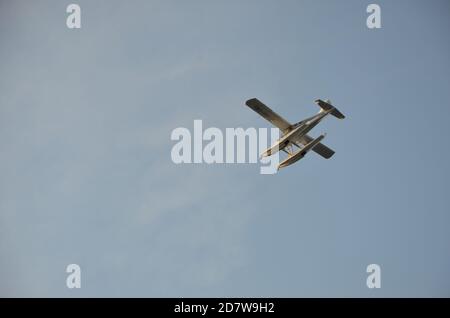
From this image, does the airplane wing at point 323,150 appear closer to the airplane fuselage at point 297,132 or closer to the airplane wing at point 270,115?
the airplane fuselage at point 297,132

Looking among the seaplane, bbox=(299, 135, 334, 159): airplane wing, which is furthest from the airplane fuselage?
bbox=(299, 135, 334, 159): airplane wing

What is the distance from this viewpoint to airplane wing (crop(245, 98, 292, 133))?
41.5 m

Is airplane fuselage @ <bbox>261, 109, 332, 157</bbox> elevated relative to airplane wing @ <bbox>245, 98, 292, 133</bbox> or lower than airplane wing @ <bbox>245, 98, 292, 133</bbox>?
lower

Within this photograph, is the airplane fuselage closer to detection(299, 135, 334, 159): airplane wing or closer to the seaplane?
the seaplane

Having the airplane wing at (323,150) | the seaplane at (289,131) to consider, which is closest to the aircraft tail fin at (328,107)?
the seaplane at (289,131)

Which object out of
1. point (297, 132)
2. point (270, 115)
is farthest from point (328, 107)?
point (270, 115)

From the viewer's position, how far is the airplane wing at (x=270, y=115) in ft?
136

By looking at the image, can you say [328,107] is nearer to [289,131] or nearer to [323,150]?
[289,131]

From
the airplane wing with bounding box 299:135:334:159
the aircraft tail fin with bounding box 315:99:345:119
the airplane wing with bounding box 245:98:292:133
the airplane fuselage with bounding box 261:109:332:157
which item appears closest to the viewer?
the aircraft tail fin with bounding box 315:99:345:119
